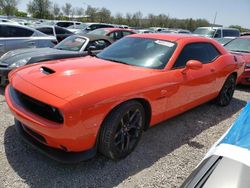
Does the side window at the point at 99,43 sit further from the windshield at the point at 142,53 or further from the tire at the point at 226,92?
the tire at the point at 226,92

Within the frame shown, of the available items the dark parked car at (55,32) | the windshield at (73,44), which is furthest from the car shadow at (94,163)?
the dark parked car at (55,32)

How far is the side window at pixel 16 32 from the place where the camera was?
25.2ft

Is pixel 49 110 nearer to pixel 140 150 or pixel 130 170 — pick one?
pixel 130 170

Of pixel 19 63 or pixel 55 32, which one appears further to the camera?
pixel 55 32

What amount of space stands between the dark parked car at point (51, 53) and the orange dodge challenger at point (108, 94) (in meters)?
1.92

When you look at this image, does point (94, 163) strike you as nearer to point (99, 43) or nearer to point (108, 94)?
point (108, 94)

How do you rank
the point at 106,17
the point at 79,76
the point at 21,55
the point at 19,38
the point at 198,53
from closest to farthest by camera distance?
the point at 79,76 → the point at 198,53 → the point at 21,55 → the point at 19,38 → the point at 106,17

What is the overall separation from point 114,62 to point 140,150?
4.33ft

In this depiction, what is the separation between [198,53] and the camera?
459 cm

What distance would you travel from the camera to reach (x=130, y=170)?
3123mm

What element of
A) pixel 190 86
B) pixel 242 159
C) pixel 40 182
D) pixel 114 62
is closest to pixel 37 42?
pixel 114 62

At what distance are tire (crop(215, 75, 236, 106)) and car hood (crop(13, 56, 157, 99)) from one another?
2432 millimetres

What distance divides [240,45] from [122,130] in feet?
22.0

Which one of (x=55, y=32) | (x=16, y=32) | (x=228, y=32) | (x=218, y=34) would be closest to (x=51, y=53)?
(x=16, y=32)
